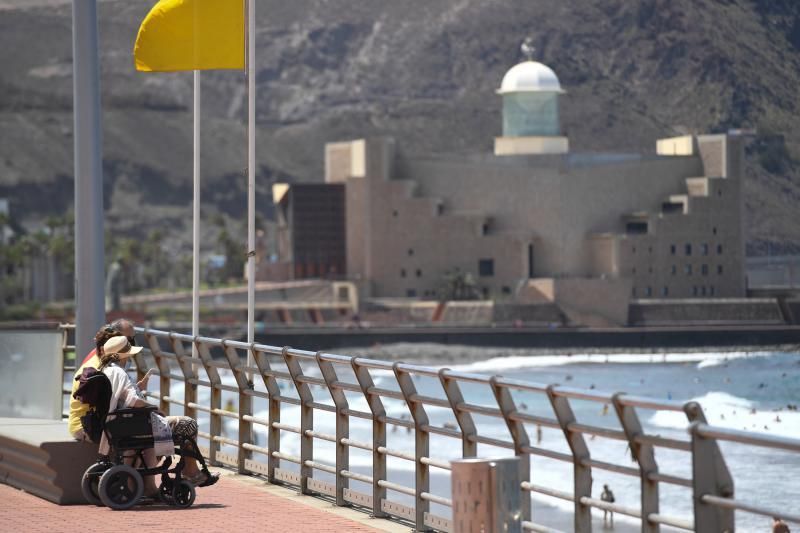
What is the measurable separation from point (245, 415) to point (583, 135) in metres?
172

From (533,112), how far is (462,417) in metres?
101

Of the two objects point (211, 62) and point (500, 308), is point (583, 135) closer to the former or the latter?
point (500, 308)

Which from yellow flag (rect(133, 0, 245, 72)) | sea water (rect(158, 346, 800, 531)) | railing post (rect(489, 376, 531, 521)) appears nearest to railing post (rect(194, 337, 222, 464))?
sea water (rect(158, 346, 800, 531))

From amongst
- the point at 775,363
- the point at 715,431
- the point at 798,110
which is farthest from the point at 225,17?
the point at 775,363

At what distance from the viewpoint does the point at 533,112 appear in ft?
360

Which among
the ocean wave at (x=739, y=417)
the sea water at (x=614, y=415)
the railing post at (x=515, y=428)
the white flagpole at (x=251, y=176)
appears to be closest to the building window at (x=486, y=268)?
the sea water at (x=614, y=415)

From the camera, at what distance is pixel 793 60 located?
133 ft

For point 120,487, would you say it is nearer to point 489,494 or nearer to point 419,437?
point 419,437

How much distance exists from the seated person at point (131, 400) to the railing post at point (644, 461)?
4355 millimetres

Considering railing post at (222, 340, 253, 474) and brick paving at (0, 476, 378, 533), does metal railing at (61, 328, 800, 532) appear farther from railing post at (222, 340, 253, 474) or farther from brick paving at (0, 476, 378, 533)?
brick paving at (0, 476, 378, 533)

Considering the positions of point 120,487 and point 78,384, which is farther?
point 78,384

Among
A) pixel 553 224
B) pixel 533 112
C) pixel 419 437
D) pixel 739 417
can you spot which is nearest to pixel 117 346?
pixel 419 437

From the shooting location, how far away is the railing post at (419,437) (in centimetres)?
1063

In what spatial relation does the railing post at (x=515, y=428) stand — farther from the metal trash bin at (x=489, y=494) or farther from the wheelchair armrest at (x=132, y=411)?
the wheelchair armrest at (x=132, y=411)
